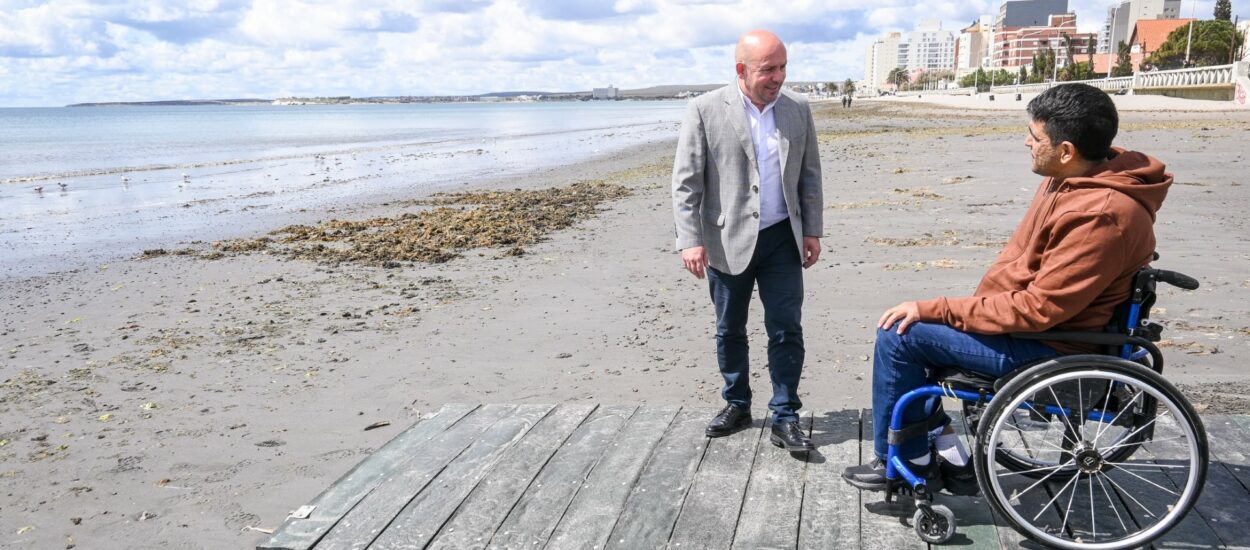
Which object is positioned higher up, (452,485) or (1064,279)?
(1064,279)

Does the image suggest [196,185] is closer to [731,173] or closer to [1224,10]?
[731,173]

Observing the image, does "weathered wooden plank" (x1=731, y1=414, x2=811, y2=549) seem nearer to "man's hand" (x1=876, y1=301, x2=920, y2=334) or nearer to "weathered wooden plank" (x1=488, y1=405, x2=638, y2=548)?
"weathered wooden plank" (x1=488, y1=405, x2=638, y2=548)

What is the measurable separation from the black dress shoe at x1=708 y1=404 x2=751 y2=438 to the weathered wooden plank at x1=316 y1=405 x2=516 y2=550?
1059mm

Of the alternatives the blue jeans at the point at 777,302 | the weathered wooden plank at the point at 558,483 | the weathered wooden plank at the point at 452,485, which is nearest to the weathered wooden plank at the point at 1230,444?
the blue jeans at the point at 777,302

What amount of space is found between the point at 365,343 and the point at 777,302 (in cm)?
401

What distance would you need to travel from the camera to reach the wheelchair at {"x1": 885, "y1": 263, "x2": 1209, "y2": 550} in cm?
265

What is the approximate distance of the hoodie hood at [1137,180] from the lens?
258 centimetres

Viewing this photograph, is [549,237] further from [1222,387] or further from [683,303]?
[1222,387]

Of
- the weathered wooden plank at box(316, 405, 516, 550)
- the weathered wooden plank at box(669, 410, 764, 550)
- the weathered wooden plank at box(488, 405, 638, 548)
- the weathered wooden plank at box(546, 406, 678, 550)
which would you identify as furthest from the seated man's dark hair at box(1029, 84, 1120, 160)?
the weathered wooden plank at box(316, 405, 516, 550)

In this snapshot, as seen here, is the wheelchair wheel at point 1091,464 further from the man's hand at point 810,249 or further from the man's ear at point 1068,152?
the man's hand at point 810,249

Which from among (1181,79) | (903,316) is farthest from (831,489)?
(1181,79)

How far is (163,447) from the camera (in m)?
4.77

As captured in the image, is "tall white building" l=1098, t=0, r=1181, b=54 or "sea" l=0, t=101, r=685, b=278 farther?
"tall white building" l=1098, t=0, r=1181, b=54

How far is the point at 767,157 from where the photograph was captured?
3.73 meters
